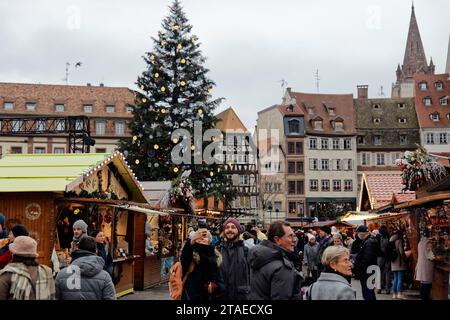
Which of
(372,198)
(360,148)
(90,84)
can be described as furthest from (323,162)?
(372,198)

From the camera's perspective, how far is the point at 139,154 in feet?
107

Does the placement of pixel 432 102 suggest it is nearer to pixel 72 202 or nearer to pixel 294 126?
pixel 294 126

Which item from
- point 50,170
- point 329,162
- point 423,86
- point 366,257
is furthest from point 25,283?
point 423,86

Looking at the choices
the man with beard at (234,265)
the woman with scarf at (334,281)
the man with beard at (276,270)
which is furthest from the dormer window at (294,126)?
the woman with scarf at (334,281)

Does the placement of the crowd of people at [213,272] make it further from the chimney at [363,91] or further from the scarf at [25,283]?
the chimney at [363,91]

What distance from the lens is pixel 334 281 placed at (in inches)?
194

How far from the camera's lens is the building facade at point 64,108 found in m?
64.2

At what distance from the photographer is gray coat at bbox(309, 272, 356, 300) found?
4.79 metres

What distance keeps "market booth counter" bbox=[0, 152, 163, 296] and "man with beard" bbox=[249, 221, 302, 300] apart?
6317 mm

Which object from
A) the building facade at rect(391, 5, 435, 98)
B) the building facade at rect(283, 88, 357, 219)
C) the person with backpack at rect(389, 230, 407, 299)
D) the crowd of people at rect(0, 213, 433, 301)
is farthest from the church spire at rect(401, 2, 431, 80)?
the crowd of people at rect(0, 213, 433, 301)

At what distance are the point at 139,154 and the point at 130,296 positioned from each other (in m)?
17.7

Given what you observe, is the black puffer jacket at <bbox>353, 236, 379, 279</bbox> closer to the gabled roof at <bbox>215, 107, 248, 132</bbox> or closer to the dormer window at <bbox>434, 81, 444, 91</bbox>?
the gabled roof at <bbox>215, 107, 248, 132</bbox>

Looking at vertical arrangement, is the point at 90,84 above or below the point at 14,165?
above
